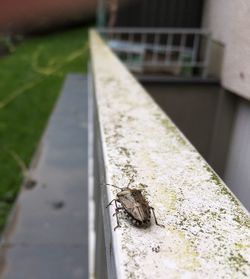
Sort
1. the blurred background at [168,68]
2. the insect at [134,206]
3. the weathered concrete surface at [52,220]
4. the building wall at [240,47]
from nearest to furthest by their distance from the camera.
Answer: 1. the insect at [134,206]
2. the blurred background at [168,68]
3. the building wall at [240,47]
4. the weathered concrete surface at [52,220]

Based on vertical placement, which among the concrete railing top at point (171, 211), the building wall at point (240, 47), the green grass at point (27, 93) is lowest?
the green grass at point (27, 93)

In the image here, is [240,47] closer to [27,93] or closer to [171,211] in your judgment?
[171,211]

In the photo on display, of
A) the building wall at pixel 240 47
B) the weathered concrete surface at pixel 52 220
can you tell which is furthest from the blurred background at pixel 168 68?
the weathered concrete surface at pixel 52 220

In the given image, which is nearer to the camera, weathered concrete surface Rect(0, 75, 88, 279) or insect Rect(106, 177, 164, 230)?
insect Rect(106, 177, 164, 230)

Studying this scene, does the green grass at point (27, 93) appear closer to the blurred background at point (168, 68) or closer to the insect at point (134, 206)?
A: the blurred background at point (168, 68)

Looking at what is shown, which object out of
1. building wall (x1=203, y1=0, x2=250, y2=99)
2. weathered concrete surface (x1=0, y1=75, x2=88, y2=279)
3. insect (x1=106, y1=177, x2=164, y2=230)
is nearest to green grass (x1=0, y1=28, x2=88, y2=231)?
weathered concrete surface (x1=0, y1=75, x2=88, y2=279)

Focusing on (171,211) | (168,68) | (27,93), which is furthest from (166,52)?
(27,93)

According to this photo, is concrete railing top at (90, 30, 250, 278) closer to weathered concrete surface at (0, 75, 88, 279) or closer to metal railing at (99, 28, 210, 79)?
weathered concrete surface at (0, 75, 88, 279)
